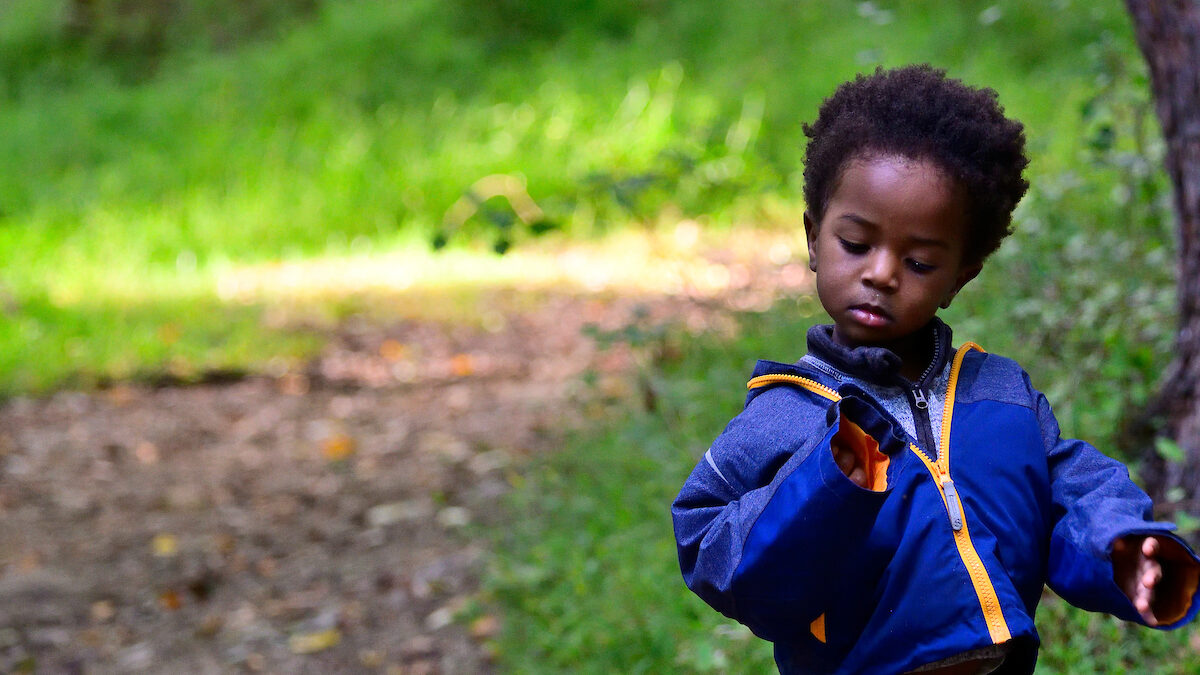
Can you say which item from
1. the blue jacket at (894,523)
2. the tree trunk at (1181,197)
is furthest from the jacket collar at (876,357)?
→ the tree trunk at (1181,197)

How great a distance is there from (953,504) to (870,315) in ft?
0.91

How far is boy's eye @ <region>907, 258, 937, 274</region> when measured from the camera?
167 cm

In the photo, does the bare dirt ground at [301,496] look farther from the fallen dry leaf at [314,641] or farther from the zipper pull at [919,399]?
the zipper pull at [919,399]

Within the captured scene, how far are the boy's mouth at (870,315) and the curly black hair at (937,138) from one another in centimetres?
17

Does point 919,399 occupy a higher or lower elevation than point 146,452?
higher

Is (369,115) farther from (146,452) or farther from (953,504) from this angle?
(953,504)

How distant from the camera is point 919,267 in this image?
1.68 metres

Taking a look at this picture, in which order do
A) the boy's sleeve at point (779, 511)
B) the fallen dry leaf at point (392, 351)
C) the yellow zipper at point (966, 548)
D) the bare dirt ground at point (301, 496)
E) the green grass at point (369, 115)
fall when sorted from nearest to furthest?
the boy's sleeve at point (779, 511) < the yellow zipper at point (966, 548) < the bare dirt ground at point (301, 496) < the fallen dry leaf at point (392, 351) < the green grass at point (369, 115)

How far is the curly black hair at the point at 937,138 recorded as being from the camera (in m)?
1.66

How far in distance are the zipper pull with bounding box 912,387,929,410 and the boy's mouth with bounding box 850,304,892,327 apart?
0.11m

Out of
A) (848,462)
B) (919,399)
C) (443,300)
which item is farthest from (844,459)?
(443,300)

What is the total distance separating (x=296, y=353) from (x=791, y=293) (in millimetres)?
2815

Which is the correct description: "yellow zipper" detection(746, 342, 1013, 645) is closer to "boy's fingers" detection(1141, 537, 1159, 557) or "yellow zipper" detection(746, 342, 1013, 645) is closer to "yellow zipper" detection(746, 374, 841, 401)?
"yellow zipper" detection(746, 374, 841, 401)

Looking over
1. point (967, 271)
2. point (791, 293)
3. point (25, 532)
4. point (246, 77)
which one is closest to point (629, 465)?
point (791, 293)
